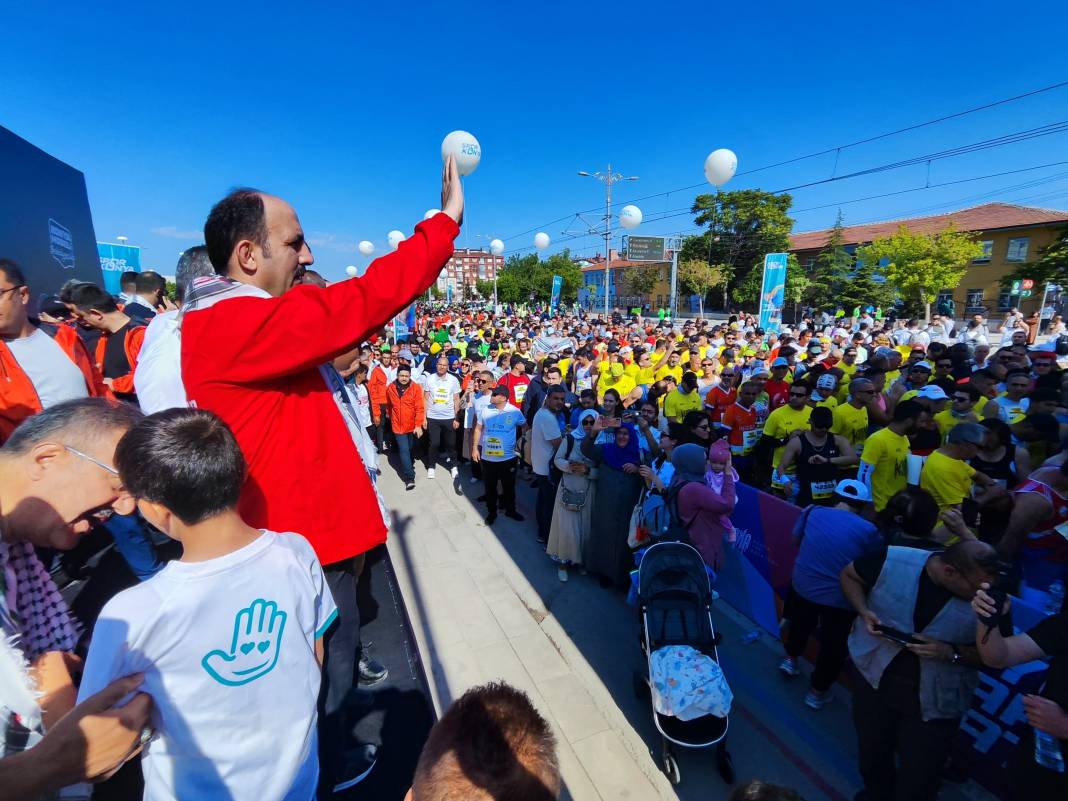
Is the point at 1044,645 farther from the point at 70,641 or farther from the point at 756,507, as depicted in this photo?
the point at 70,641

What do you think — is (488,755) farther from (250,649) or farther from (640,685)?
(640,685)

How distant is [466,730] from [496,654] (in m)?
3.23

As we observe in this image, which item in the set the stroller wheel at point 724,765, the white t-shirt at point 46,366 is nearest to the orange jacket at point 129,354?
the white t-shirt at point 46,366

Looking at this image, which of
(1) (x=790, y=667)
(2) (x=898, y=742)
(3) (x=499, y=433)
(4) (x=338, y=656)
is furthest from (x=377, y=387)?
(2) (x=898, y=742)

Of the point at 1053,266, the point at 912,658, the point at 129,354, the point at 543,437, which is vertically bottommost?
the point at 912,658

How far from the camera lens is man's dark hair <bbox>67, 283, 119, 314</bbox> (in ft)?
14.3

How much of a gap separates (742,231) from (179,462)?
156 ft

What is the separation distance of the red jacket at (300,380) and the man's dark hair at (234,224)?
0.87 feet

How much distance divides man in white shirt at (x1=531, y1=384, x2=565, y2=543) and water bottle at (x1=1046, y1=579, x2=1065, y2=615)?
405cm

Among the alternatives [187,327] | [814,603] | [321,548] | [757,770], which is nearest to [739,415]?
[814,603]

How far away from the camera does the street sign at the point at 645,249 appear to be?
124 ft

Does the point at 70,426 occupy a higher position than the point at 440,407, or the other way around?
the point at 70,426

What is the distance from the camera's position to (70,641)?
157cm

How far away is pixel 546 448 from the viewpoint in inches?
227
